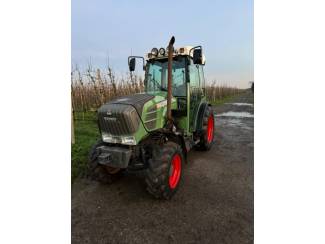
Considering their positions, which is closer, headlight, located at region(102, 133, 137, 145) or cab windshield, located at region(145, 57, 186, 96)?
headlight, located at region(102, 133, 137, 145)

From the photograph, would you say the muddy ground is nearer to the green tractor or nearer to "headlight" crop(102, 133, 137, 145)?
the green tractor

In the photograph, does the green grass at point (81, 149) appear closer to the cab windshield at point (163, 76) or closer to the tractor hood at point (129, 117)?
the tractor hood at point (129, 117)

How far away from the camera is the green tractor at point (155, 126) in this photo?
→ 2.74 m

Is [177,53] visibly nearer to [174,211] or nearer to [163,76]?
[163,76]

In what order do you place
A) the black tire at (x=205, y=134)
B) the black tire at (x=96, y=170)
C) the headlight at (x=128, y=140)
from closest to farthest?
the headlight at (x=128, y=140) → the black tire at (x=96, y=170) → the black tire at (x=205, y=134)

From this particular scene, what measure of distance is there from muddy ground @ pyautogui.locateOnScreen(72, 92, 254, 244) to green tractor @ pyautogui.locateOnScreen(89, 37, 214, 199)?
0.24 metres

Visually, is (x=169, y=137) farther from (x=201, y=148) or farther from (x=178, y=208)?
(x=201, y=148)

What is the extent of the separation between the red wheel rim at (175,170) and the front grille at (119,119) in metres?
0.72

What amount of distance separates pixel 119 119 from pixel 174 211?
4.33 ft

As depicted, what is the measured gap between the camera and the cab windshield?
12.5 ft

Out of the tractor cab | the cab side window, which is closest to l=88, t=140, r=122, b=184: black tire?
the tractor cab

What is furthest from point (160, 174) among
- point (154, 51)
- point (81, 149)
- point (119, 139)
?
point (81, 149)

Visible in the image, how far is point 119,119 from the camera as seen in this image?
2.77 metres

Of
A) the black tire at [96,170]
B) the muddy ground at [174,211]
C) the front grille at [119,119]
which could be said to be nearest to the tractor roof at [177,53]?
the front grille at [119,119]
